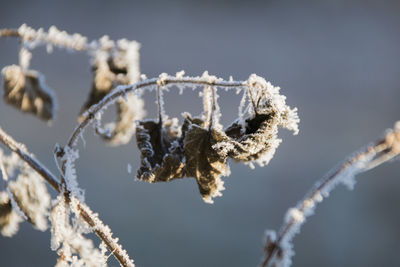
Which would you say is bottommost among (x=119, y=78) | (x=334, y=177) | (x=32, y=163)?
(x=334, y=177)

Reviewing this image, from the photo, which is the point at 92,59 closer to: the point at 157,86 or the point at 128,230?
the point at 157,86

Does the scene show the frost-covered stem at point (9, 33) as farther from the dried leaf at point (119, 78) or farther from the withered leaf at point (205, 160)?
the withered leaf at point (205, 160)

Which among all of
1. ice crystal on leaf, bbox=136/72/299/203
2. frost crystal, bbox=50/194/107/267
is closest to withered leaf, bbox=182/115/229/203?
ice crystal on leaf, bbox=136/72/299/203

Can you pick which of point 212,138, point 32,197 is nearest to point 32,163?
point 32,197

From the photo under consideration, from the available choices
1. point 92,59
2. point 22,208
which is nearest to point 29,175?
point 22,208

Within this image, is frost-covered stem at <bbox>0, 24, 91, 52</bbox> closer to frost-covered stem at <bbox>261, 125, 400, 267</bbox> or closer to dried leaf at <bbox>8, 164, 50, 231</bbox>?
dried leaf at <bbox>8, 164, 50, 231</bbox>

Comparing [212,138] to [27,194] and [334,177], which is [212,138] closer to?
[334,177]

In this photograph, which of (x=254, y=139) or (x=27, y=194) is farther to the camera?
(x=27, y=194)

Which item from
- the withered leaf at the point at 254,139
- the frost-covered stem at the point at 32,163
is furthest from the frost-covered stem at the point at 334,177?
the frost-covered stem at the point at 32,163
